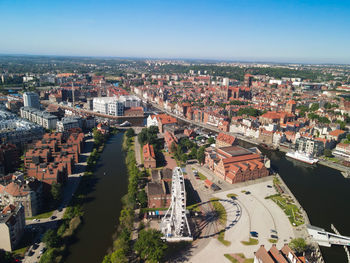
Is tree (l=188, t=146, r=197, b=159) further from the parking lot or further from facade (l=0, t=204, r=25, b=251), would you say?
facade (l=0, t=204, r=25, b=251)

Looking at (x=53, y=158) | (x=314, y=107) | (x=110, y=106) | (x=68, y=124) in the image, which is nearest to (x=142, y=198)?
(x=53, y=158)

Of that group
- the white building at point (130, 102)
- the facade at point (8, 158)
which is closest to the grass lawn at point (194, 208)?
the facade at point (8, 158)

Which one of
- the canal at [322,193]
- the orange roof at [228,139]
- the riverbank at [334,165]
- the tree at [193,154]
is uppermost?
the orange roof at [228,139]

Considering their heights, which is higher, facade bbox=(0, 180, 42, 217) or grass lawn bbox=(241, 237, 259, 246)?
facade bbox=(0, 180, 42, 217)

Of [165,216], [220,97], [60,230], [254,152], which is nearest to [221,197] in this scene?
[165,216]

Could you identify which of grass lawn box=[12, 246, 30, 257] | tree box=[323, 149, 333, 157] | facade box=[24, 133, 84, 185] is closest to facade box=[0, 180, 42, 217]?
facade box=[24, 133, 84, 185]

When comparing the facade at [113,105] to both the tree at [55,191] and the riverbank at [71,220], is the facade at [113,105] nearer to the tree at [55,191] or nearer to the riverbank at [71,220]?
the riverbank at [71,220]
